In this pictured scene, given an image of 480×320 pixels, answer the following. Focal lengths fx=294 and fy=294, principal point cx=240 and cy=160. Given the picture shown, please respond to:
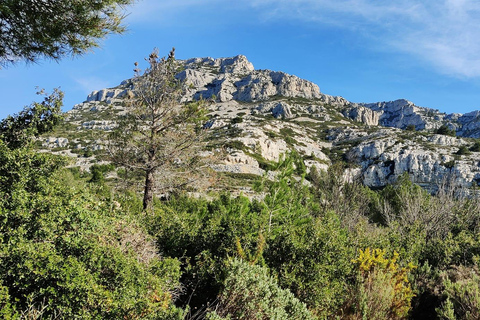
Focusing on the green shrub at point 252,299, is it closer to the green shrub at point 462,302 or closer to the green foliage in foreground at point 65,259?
the green foliage in foreground at point 65,259

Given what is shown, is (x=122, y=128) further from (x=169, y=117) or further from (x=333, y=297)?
(x=333, y=297)

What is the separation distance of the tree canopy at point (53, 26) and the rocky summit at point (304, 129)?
190 inches

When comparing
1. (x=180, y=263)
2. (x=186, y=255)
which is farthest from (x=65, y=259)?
(x=186, y=255)

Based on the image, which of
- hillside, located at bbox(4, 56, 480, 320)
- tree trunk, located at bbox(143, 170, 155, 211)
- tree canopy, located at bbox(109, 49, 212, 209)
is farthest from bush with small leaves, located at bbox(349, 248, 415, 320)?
tree trunk, located at bbox(143, 170, 155, 211)

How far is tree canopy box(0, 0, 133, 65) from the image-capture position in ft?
21.1

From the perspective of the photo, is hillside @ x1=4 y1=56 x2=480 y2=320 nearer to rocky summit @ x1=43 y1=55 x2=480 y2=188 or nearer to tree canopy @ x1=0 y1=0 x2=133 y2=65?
tree canopy @ x1=0 y1=0 x2=133 y2=65

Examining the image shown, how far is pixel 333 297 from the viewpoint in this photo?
5.57 m

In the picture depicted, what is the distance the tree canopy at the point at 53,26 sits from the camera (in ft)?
21.1

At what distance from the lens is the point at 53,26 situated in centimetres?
668

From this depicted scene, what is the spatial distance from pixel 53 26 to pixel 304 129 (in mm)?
105091

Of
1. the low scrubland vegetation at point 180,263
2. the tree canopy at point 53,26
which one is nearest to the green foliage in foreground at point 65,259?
the low scrubland vegetation at point 180,263

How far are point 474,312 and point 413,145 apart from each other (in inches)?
3270

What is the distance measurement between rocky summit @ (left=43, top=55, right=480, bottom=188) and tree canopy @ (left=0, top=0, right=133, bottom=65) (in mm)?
4831

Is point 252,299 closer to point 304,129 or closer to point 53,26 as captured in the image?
point 53,26
